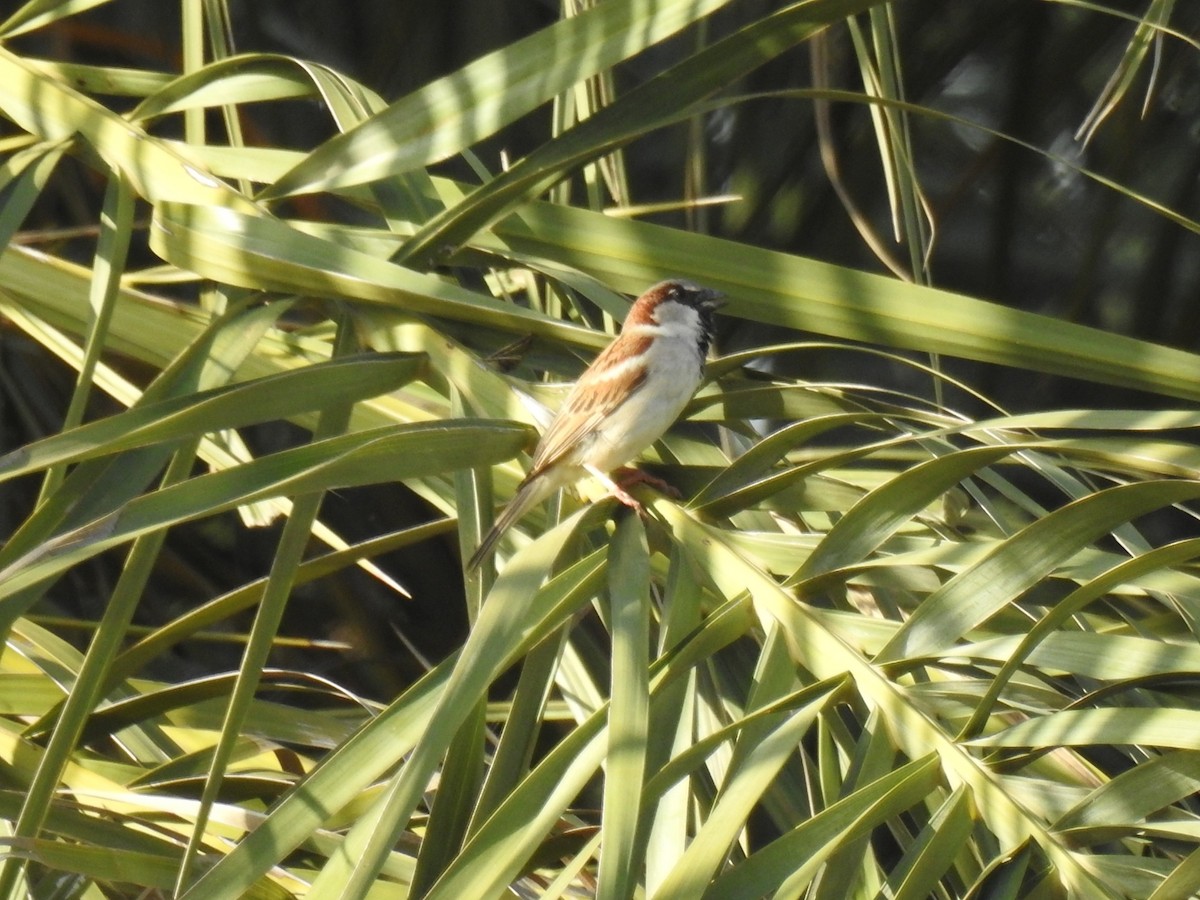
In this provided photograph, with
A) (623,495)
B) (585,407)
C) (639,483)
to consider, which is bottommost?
(623,495)

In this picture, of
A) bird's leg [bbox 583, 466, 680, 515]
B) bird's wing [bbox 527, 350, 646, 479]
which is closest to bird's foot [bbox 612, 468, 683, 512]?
bird's leg [bbox 583, 466, 680, 515]

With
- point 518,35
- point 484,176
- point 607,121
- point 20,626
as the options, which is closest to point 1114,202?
point 518,35

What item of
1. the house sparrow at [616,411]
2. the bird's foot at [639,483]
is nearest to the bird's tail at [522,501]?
the house sparrow at [616,411]

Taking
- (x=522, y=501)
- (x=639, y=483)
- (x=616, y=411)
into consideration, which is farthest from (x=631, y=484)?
(x=616, y=411)

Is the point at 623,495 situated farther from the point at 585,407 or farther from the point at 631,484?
the point at 585,407

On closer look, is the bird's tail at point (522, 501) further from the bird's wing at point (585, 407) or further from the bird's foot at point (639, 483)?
the bird's foot at point (639, 483)

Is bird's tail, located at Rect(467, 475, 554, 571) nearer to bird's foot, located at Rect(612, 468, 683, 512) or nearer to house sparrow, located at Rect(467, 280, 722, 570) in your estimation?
house sparrow, located at Rect(467, 280, 722, 570)

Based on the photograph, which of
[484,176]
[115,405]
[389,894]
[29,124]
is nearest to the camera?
[389,894]

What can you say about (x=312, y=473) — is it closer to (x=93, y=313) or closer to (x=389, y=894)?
(x=389, y=894)
